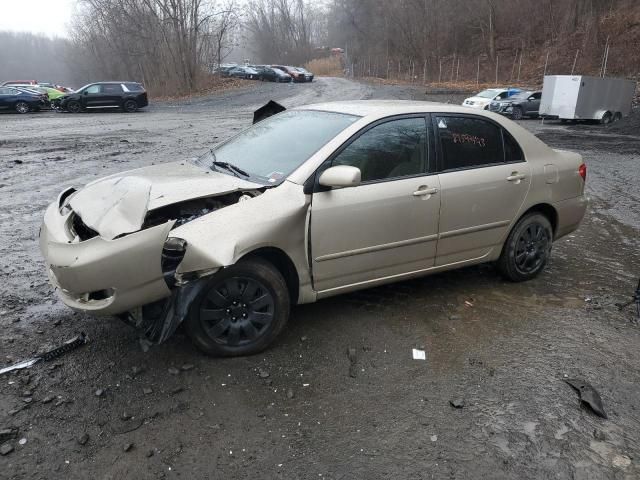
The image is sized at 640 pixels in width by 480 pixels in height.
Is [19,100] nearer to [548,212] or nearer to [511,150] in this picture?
[511,150]

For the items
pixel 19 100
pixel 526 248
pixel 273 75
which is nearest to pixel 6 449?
pixel 526 248

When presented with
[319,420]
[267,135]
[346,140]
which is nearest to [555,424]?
[319,420]

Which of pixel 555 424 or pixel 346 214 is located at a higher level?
pixel 346 214

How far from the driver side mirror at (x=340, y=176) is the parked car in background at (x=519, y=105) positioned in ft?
78.5

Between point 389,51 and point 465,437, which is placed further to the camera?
point 389,51

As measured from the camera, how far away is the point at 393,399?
3268 mm

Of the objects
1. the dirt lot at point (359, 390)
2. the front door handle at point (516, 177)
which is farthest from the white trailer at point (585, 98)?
the front door handle at point (516, 177)

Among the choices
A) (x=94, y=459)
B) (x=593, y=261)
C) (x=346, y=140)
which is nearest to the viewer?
(x=94, y=459)

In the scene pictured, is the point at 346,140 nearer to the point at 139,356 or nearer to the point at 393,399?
the point at 393,399

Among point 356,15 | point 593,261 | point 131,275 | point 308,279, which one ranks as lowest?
point 593,261

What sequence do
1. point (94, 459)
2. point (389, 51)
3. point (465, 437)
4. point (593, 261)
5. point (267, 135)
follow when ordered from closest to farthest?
point (94, 459), point (465, 437), point (267, 135), point (593, 261), point (389, 51)

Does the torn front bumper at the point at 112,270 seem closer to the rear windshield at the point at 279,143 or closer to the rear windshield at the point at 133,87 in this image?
the rear windshield at the point at 279,143

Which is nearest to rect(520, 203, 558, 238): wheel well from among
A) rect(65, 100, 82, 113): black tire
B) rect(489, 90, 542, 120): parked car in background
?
rect(489, 90, 542, 120): parked car in background

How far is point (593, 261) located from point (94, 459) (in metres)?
5.25
